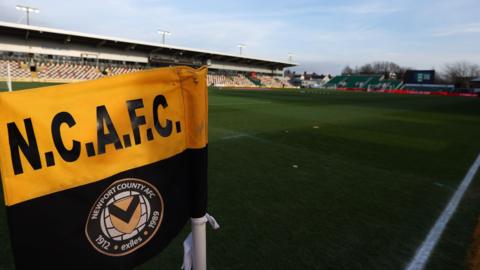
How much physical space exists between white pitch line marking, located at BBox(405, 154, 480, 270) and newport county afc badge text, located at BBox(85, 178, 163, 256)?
270cm

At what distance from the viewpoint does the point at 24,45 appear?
159 feet

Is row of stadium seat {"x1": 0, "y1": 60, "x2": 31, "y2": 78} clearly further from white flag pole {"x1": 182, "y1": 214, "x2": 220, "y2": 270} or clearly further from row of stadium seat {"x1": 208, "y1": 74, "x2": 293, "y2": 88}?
white flag pole {"x1": 182, "y1": 214, "x2": 220, "y2": 270}

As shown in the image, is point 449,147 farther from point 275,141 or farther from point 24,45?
point 24,45

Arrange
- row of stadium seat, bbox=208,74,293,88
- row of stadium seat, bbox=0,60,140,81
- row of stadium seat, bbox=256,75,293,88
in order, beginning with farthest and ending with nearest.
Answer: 1. row of stadium seat, bbox=256,75,293,88
2. row of stadium seat, bbox=208,74,293,88
3. row of stadium seat, bbox=0,60,140,81

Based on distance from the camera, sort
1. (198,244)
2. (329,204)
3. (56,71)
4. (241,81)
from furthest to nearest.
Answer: (241,81) → (56,71) → (329,204) → (198,244)

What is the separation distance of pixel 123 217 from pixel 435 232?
3782mm

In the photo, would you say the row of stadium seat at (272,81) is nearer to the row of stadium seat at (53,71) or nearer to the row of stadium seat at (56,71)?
the row of stadium seat at (56,71)

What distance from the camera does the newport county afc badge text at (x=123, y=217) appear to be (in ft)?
4.25

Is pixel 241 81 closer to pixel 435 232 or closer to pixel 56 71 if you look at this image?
pixel 56 71

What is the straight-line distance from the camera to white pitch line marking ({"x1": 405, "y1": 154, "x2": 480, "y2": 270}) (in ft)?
9.95

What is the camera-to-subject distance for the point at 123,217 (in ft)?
4.37

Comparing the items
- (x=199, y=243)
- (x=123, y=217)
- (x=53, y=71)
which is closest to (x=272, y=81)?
(x=53, y=71)

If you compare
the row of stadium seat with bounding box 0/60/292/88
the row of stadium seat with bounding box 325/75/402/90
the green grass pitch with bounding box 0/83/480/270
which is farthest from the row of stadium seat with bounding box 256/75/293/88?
the green grass pitch with bounding box 0/83/480/270

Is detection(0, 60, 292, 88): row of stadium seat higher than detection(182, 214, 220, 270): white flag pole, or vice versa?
detection(0, 60, 292, 88): row of stadium seat
